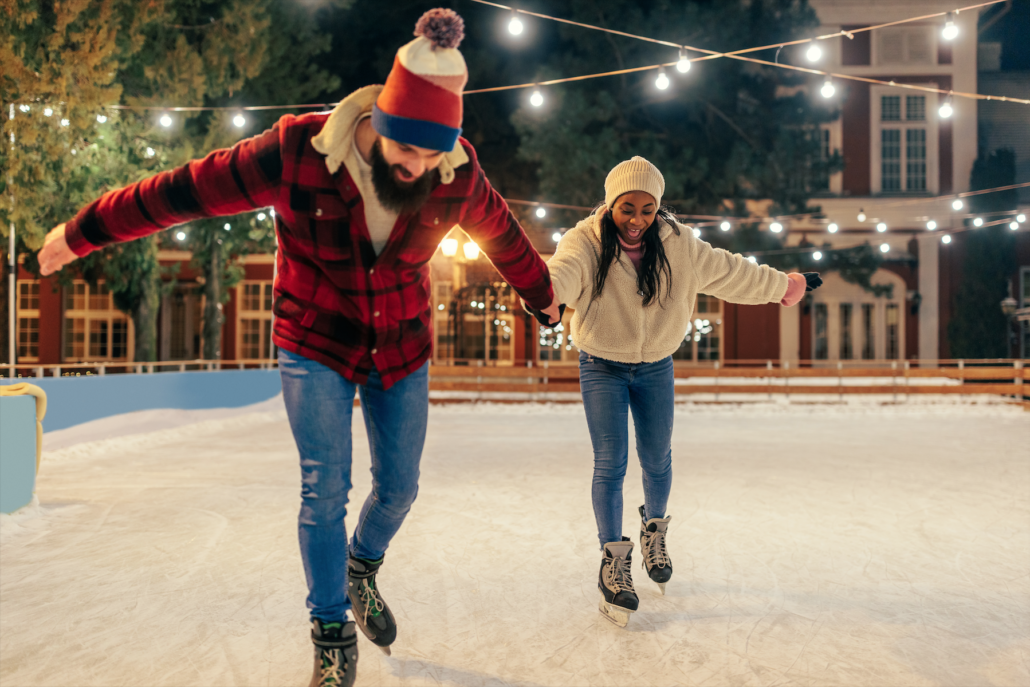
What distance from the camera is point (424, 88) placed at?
180cm

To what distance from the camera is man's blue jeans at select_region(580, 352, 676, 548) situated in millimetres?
2871

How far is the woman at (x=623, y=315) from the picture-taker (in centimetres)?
283

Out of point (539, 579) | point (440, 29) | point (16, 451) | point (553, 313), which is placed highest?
point (440, 29)

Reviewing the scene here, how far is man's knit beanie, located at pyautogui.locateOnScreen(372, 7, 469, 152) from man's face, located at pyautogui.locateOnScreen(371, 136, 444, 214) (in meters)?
0.04

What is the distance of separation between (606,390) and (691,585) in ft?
A: 3.19

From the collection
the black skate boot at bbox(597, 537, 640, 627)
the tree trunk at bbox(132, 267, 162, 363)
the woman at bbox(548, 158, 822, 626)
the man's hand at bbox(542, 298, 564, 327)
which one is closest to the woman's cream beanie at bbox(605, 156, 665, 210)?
the woman at bbox(548, 158, 822, 626)

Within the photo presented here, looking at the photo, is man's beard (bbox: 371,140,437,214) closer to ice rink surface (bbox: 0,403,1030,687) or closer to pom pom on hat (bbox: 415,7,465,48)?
pom pom on hat (bbox: 415,7,465,48)

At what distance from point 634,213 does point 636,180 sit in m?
0.12

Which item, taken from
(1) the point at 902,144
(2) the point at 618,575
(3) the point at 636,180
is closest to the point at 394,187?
(3) the point at 636,180

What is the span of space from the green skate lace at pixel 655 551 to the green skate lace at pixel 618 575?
27 cm

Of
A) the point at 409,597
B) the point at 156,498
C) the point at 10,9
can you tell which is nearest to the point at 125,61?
the point at 10,9

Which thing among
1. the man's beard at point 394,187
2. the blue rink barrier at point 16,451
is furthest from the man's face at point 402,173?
the blue rink barrier at point 16,451

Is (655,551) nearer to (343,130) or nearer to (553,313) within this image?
(553,313)

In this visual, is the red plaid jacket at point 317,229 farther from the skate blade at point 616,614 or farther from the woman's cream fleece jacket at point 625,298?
the skate blade at point 616,614
